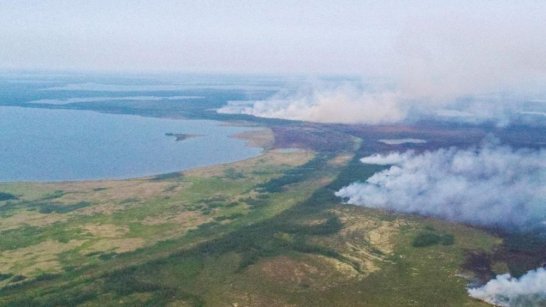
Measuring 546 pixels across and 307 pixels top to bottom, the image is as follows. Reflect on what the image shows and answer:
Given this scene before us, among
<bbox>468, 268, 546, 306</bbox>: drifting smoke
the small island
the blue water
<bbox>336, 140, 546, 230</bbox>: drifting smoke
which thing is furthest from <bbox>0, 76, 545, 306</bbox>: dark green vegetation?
the small island

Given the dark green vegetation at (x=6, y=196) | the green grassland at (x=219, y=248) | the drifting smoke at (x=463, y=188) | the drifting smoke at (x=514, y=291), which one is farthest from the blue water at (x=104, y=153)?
the drifting smoke at (x=514, y=291)

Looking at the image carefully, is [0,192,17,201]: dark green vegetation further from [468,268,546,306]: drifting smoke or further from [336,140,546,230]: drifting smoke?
[468,268,546,306]: drifting smoke

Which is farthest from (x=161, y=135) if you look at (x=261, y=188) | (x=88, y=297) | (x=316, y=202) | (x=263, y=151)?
(x=88, y=297)

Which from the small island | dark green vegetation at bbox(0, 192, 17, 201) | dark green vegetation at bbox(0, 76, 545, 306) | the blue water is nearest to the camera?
dark green vegetation at bbox(0, 76, 545, 306)

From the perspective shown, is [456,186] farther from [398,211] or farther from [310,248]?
[310,248]

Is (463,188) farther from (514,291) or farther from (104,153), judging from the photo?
(104,153)

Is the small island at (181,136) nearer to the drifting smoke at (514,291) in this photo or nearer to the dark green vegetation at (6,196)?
the dark green vegetation at (6,196)

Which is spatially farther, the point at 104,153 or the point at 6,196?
the point at 104,153

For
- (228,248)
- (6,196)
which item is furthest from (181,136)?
(228,248)
